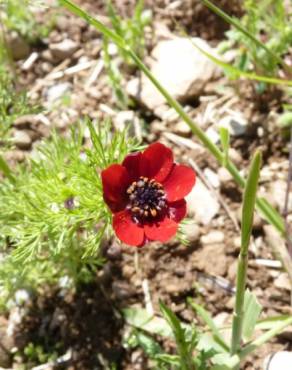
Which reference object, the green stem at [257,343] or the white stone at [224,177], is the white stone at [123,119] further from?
the green stem at [257,343]

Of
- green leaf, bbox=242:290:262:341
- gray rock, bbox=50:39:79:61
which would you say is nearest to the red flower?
green leaf, bbox=242:290:262:341

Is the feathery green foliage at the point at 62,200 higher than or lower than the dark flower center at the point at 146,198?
higher

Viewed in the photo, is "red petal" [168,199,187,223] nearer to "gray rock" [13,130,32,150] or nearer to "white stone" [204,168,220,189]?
"white stone" [204,168,220,189]

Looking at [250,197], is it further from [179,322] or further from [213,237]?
[213,237]

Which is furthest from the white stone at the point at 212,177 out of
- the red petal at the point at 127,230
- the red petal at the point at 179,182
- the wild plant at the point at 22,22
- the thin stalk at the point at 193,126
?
the wild plant at the point at 22,22

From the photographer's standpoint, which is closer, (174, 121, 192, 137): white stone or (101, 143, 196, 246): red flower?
(101, 143, 196, 246): red flower

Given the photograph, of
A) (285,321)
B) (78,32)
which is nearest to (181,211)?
(285,321)

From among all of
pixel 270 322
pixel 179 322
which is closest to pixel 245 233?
pixel 179 322
